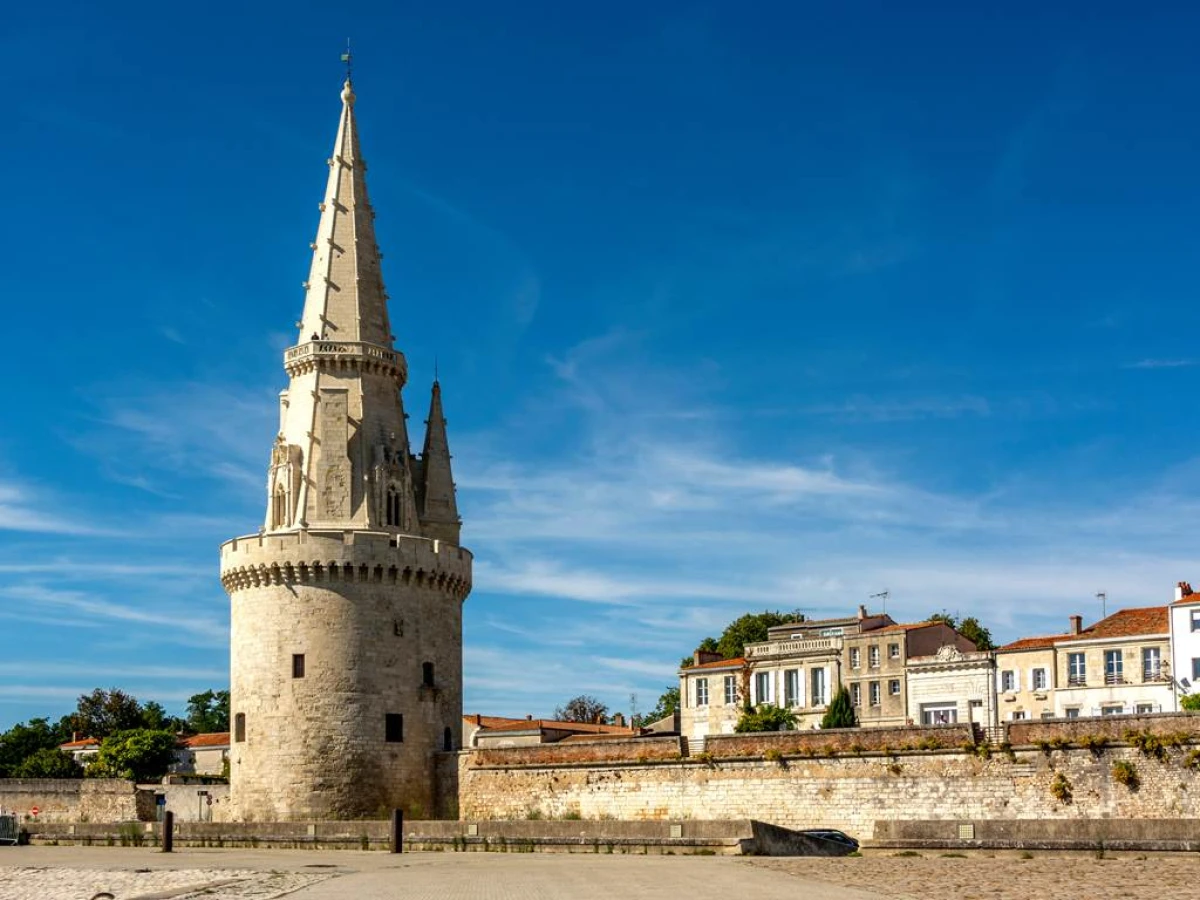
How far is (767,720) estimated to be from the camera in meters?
61.7

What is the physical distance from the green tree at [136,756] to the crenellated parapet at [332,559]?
37.3 m

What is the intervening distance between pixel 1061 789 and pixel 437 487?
23705 mm

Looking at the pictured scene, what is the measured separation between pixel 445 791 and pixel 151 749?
40683 millimetres

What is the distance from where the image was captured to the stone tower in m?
44.7

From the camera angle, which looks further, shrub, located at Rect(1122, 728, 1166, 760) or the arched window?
the arched window

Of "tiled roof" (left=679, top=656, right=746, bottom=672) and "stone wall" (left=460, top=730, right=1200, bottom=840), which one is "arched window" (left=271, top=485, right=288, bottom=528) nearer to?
"stone wall" (left=460, top=730, right=1200, bottom=840)

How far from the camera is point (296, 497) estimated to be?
4709 centimetres

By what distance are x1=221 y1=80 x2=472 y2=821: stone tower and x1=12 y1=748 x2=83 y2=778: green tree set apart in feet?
151

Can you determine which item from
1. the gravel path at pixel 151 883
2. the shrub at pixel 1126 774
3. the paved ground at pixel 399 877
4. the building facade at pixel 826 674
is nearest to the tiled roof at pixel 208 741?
the building facade at pixel 826 674

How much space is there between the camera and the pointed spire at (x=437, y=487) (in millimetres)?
50750

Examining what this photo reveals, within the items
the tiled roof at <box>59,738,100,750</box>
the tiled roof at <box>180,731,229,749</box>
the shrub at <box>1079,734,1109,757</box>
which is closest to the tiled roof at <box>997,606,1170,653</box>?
the shrub at <box>1079,734,1109,757</box>

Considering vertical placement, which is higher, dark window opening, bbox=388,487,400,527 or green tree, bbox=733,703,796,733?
dark window opening, bbox=388,487,400,527

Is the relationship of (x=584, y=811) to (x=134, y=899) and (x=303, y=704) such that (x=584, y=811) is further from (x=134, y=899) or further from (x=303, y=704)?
(x=134, y=899)

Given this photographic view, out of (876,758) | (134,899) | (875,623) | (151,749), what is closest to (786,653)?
(875,623)
